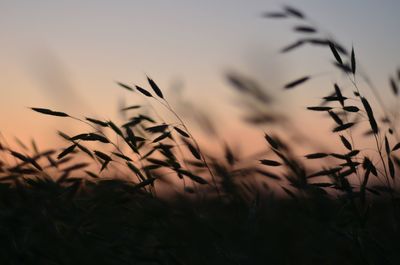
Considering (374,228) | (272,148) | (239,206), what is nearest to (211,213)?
(239,206)

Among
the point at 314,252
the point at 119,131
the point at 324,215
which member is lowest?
the point at 314,252

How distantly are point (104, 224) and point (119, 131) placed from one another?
0.38 meters

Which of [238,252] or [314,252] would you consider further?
[314,252]

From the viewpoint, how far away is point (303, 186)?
2.36 m

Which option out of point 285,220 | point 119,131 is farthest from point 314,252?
point 119,131

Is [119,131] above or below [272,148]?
above

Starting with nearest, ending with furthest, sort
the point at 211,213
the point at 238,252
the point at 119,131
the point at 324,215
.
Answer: the point at 238,252 → the point at 324,215 → the point at 119,131 → the point at 211,213

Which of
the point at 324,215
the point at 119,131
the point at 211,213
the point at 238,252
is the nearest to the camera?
the point at 238,252

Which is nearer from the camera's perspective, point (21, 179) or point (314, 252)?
point (314, 252)

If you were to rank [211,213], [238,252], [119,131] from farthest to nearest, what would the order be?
[211,213], [119,131], [238,252]

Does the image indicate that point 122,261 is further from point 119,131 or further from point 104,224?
point 119,131

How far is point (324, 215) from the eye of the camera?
2.26 metres

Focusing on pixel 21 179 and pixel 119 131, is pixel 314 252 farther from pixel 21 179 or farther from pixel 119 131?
pixel 21 179

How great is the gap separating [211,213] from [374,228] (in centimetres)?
70
